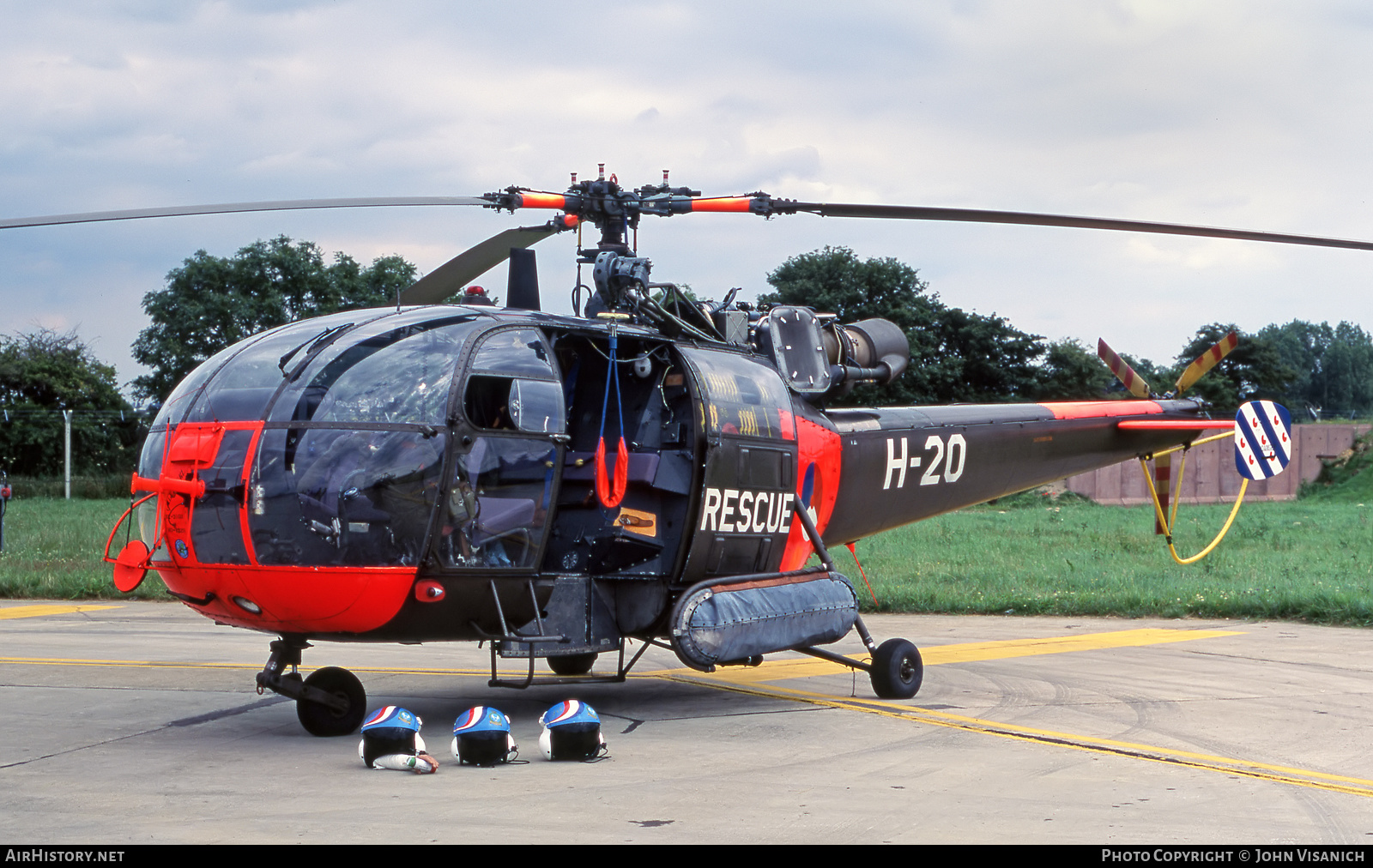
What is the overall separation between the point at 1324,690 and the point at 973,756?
145 inches

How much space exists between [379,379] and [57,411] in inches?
2141

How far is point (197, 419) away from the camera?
271 inches

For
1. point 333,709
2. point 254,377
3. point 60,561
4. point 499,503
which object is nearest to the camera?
point 254,377

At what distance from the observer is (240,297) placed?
6147 cm

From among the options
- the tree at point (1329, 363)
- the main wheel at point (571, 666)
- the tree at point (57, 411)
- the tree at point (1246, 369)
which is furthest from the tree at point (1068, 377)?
the tree at point (1329, 363)

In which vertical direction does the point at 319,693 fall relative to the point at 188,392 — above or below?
below

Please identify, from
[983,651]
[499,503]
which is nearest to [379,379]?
[499,503]

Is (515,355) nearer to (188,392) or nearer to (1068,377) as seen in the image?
(188,392)

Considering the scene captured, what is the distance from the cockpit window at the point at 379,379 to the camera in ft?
21.7

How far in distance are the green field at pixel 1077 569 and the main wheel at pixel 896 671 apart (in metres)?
5.93

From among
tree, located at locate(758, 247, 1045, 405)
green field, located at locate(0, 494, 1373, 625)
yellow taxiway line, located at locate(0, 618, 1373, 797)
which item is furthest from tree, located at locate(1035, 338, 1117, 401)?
yellow taxiway line, located at locate(0, 618, 1373, 797)

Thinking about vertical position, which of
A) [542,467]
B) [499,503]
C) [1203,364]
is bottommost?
[499,503]
